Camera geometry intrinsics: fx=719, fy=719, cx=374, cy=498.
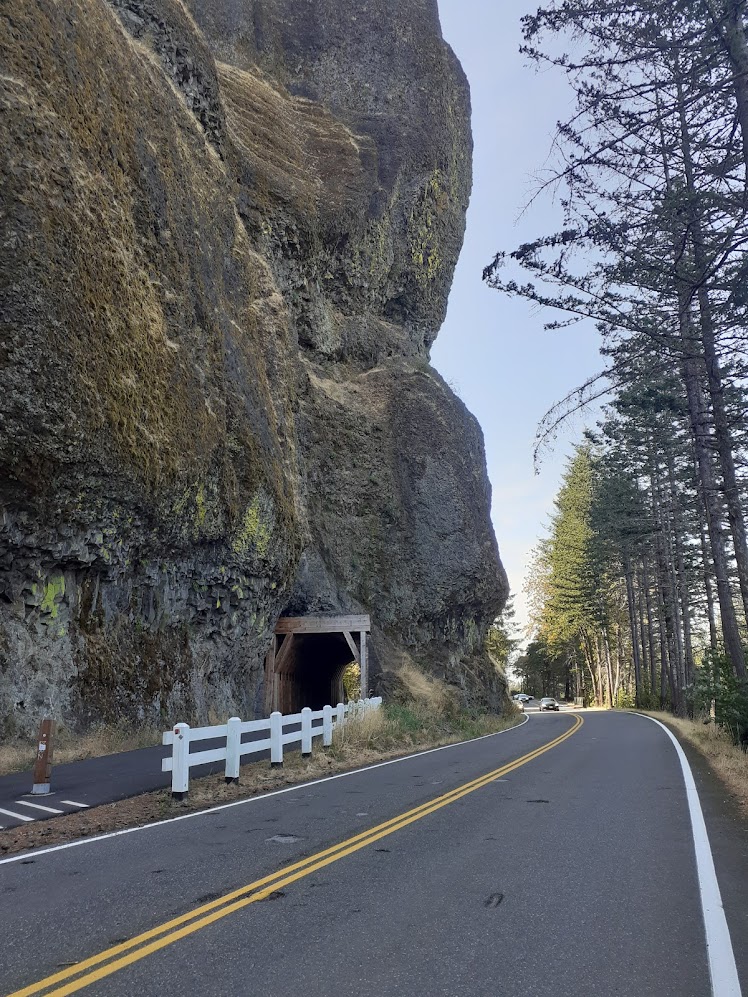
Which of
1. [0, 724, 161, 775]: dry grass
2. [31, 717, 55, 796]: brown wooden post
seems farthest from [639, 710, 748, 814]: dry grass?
[0, 724, 161, 775]: dry grass

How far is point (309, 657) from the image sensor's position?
105 ft

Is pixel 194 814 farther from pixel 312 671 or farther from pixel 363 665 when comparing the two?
pixel 312 671


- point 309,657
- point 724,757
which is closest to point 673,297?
point 724,757

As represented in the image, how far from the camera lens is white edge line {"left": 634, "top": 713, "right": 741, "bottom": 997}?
14.1 feet

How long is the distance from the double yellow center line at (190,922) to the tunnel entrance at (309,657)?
55.7 feet

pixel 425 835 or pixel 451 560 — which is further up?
pixel 451 560

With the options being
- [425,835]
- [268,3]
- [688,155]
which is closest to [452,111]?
[268,3]

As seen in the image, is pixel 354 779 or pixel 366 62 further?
pixel 366 62

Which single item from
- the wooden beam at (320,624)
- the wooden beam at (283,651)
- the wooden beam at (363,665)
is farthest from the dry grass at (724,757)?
the wooden beam at (283,651)

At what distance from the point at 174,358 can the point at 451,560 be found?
1954cm

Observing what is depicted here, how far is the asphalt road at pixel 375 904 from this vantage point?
432cm

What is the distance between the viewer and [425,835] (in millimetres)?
8211

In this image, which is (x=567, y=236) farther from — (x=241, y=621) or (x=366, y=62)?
(x=366, y=62)

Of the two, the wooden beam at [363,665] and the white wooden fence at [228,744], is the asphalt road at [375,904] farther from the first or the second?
the wooden beam at [363,665]
